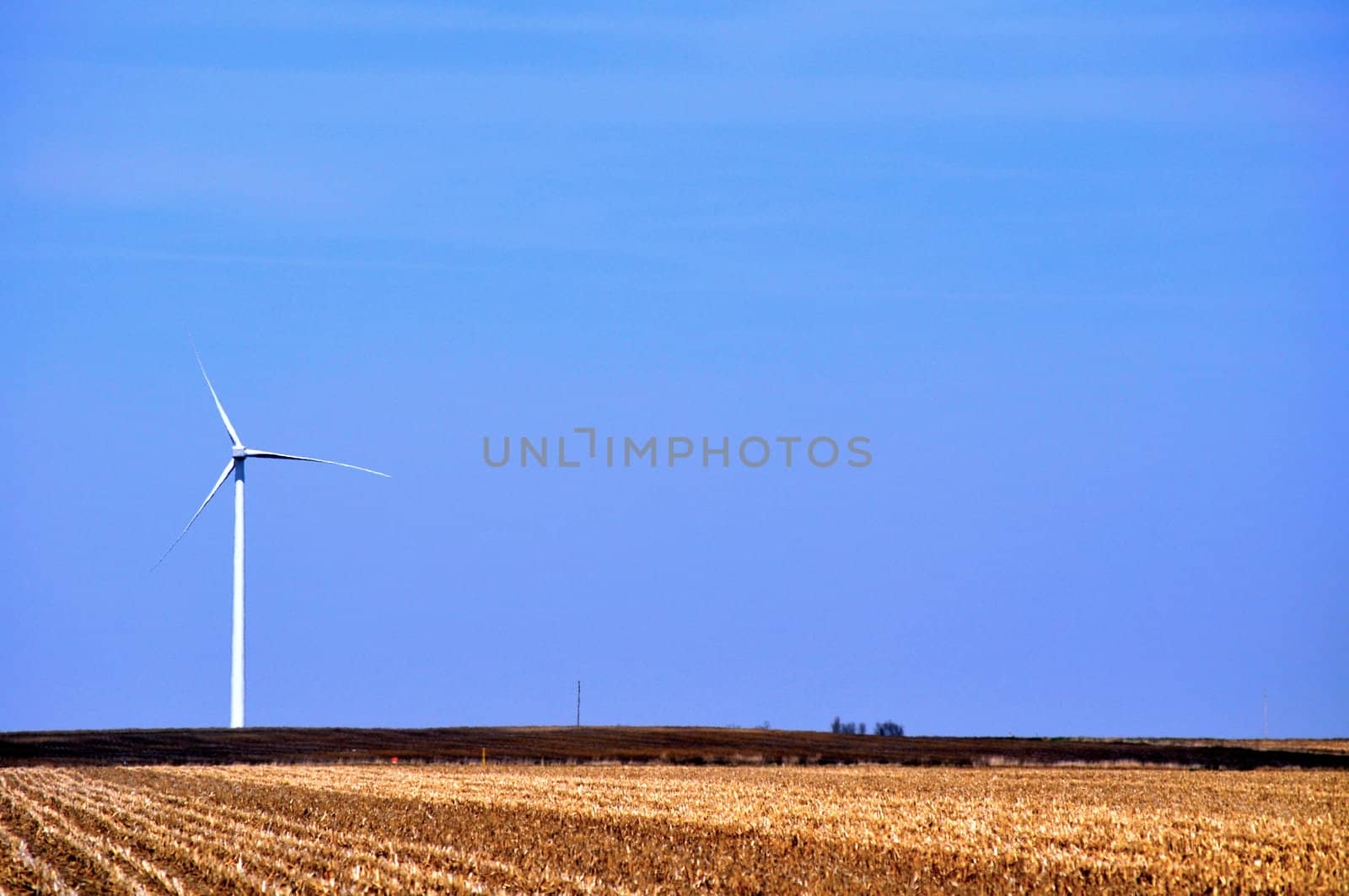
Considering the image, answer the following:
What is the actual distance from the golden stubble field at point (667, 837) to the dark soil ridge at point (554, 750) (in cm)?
2286

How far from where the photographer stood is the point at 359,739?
8144 centimetres

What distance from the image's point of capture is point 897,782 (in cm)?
4247

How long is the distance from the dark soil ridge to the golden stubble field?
22857mm

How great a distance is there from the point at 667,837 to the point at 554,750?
1920 inches

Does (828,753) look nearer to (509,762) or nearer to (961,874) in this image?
(509,762)

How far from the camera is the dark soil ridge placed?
64188 millimetres

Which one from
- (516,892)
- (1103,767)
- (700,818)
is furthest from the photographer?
(1103,767)

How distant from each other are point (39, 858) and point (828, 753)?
55.0 metres

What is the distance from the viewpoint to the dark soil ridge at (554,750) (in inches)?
2527

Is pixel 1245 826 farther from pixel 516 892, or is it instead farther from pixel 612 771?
pixel 612 771

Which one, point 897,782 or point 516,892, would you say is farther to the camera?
point 897,782

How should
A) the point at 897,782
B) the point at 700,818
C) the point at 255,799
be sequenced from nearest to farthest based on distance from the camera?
the point at 700,818 < the point at 255,799 < the point at 897,782

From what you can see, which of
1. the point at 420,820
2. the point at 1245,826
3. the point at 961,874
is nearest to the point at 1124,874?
the point at 961,874

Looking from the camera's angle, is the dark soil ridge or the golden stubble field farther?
the dark soil ridge
